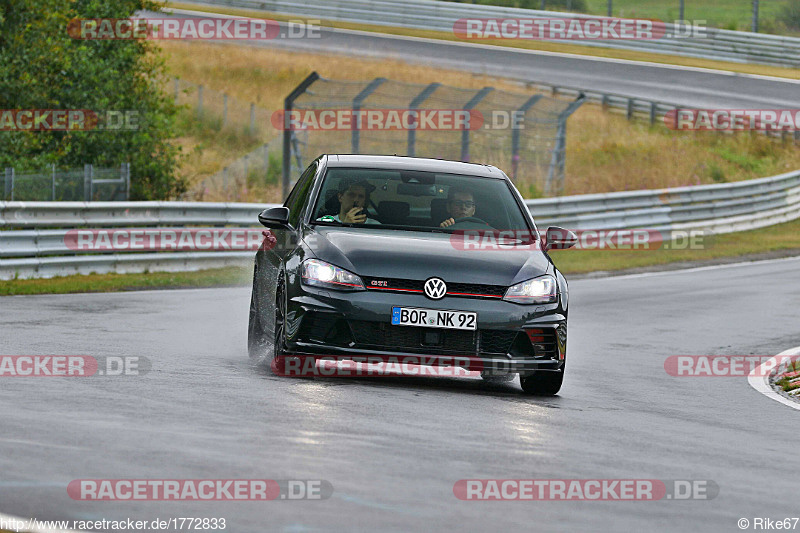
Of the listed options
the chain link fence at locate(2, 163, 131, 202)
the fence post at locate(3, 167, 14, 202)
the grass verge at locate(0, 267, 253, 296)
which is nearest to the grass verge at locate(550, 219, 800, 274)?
the grass verge at locate(0, 267, 253, 296)

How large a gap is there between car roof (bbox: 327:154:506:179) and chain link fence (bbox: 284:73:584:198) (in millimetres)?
12945

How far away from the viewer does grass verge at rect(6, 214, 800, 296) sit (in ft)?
56.3

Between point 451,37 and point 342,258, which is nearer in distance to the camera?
point 342,258

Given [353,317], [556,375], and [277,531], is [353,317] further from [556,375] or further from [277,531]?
[277,531]

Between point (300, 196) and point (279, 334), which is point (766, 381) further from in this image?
point (279, 334)

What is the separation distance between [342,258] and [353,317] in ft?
1.37

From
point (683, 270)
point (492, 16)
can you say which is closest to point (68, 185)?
point (683, 270)

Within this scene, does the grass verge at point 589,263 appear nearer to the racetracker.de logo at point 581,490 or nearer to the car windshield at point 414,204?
the car windshield at point 414,204

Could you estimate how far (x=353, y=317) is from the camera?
351 inches

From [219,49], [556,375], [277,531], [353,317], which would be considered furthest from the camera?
[219,49]

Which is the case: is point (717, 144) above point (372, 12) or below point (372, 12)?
below

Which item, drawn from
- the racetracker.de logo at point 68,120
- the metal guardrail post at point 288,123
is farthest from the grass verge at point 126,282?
the racetracker.de logo at point 68,120

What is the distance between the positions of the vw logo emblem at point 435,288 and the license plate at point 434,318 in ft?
0.29

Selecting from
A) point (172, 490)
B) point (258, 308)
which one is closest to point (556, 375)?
point (258, 308)
